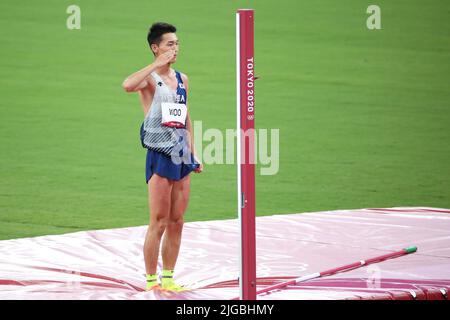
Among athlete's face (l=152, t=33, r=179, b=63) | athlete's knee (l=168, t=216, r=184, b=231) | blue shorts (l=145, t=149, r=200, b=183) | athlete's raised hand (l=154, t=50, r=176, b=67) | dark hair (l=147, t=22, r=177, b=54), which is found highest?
dark hair (l=147, t=22, r=177, b=54)

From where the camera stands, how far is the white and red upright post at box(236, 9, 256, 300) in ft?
18.7

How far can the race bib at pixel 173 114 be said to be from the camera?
20.5 feet

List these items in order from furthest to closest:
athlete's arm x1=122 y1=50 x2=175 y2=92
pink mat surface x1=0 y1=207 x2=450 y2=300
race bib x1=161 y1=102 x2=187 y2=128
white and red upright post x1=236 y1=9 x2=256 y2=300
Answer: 1. pink mat surface x1=0 y1=207 x2=450 y2=300
2. race bib x1=161 y1=102 x2=187 y2=128
3. athlete's arm x1=122 y1=50 x2=175 y2=92
4. white and red upright post x1=236 y1=9 x2=256 y2=300

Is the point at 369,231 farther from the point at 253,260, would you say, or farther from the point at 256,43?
the point at 256,43

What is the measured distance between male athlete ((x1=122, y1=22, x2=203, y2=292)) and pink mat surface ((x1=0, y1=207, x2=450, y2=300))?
0.44 metres

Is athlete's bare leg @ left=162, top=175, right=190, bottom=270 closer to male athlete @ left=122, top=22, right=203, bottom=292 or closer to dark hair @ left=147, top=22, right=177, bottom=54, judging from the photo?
male athlete @ left=122, top=22, right=203, bottom=292

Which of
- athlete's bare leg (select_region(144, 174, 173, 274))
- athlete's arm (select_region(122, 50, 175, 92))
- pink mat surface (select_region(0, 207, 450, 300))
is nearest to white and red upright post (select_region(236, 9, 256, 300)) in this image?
pink mat surface (select_region(0, 207, 450, 300))

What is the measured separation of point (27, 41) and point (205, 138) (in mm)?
4160

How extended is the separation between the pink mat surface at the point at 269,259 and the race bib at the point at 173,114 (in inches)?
Answer: 40.8

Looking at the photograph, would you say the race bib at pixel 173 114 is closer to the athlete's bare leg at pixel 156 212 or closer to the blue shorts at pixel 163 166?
the blue shorts at pixel 163 166

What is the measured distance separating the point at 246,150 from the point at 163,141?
0.77m

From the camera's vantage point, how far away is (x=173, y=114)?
248 inches

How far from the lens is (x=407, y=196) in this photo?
10.4 m

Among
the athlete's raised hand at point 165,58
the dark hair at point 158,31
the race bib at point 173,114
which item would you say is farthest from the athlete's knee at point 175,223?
the dark hair at point 158,31
